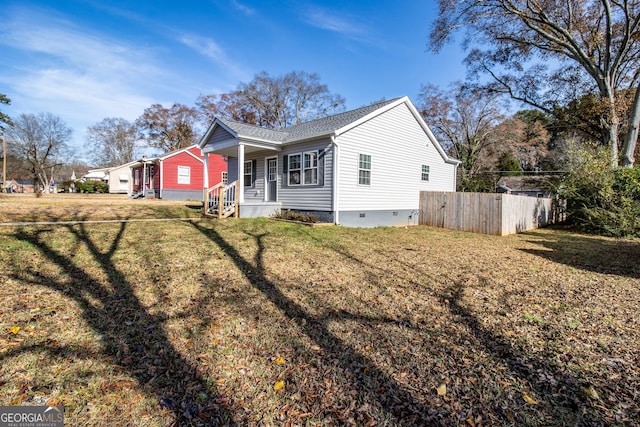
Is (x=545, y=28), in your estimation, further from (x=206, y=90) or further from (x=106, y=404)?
(x=206, y=90)

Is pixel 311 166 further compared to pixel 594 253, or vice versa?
pixel 311 166

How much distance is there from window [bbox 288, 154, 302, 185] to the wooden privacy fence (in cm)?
626

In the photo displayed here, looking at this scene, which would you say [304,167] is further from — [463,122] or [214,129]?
[463,122]

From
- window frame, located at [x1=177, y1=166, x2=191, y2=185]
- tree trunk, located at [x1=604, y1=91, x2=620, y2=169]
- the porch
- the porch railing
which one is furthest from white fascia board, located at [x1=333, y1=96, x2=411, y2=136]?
window frame, located at [x1=177, y1=166, x2=191, y2=185]

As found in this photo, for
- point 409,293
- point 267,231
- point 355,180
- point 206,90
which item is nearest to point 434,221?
point 355,180

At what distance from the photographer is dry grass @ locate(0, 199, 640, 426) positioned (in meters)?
2.22

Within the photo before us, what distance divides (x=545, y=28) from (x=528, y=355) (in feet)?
71.0

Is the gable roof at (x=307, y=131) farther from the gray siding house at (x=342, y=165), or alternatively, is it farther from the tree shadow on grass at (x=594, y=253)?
the tree shadow on grass at (x=594, y=253)

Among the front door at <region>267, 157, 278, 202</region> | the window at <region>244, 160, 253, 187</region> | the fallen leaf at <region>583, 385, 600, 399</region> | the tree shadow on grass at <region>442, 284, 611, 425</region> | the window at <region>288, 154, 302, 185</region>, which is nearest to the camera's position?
the tree shadow on grass at <region>442, 284, 611, 425</region>

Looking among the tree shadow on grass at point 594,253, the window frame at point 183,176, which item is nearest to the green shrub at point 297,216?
the tree shadow on grass at point 594,253

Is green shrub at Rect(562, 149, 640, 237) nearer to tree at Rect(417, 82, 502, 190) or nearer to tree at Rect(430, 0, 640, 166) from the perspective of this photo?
tree at Rect(430, 0, 640, 166)

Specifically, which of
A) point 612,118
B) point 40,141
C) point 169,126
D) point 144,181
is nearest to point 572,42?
point 612,118

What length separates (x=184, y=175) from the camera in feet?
81.9

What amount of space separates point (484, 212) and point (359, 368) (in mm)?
11124
